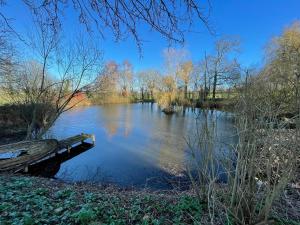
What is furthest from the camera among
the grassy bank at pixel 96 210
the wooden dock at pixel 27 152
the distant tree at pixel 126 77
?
the distant tree at pixel 126 77

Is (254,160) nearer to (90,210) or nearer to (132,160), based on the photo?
(90,210)

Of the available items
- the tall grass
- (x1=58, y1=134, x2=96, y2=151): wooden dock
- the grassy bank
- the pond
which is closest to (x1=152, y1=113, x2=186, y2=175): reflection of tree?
the pond

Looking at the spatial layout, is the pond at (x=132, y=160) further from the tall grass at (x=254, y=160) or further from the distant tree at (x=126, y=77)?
the distant tree at (x=126, y=77)

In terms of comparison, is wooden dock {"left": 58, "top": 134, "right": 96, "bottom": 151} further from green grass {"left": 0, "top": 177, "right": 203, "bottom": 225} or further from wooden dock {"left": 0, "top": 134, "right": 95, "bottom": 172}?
green grass {"left": 0, "top": 177, "right": 203, "bottom": 225}

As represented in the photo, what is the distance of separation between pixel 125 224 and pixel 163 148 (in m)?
8.53

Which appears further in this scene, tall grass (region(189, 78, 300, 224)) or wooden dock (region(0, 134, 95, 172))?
wooden dock (region(0, 134, 95, 172))

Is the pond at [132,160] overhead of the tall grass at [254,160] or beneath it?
beneath

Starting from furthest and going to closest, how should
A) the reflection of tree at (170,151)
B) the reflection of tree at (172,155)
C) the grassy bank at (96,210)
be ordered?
1. the reflection of tree at (170,151)
2. the reflection of tree at (172,155)
3. the grassy bank at (96,210)

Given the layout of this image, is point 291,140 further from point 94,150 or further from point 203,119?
point 94,150

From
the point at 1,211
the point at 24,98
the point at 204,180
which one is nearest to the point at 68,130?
the point at 24,98

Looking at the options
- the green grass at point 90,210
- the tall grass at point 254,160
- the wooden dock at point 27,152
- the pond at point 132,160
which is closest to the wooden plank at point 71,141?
the wooden dock at point 27,152

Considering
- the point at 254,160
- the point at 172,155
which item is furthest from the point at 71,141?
the point at 254,160

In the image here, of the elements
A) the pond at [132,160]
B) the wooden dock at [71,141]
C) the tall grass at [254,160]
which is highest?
the tall grass at [254,160]

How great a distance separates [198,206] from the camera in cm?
299
